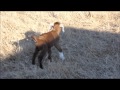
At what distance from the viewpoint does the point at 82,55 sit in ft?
23.5

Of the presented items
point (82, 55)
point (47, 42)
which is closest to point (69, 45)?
point (82, 55)

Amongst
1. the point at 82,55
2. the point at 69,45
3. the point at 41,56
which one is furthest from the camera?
the point at 69,45

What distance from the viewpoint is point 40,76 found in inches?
246

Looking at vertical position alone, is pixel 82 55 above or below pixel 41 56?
below

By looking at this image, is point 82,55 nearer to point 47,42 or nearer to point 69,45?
point 69,45

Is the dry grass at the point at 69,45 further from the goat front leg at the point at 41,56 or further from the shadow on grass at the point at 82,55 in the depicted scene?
the goat front leg at the point at 41,56

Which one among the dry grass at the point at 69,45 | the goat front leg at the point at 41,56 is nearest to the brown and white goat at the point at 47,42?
the goat front leg at the point at 41,56

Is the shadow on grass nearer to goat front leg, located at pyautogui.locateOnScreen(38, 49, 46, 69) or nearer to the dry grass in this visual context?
the dry grass

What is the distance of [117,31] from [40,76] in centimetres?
285

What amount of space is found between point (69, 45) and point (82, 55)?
53 centimetres

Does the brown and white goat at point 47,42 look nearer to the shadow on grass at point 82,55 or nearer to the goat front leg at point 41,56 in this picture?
the goat front leg at point 41,56

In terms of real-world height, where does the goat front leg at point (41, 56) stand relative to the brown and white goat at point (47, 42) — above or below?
below

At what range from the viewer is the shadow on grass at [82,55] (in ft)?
21.5
